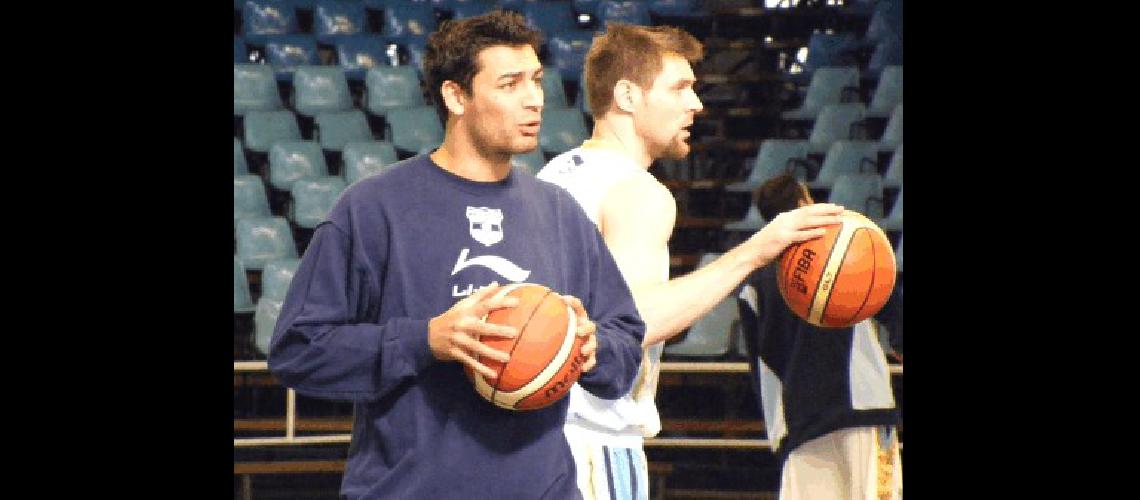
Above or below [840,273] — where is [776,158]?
above

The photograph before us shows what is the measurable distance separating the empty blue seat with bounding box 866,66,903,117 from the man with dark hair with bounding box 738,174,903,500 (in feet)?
15.5

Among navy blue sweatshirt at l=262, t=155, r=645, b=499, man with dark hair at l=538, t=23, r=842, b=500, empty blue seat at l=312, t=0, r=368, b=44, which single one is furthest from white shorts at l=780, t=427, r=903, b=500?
empty blue seat at l=312, t=0, r=368, b=44

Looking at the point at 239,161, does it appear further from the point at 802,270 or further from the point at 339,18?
the point at 802,270

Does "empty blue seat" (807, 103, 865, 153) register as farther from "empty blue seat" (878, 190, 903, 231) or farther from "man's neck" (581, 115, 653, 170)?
"man's neck" (581, 115, 653, 170)

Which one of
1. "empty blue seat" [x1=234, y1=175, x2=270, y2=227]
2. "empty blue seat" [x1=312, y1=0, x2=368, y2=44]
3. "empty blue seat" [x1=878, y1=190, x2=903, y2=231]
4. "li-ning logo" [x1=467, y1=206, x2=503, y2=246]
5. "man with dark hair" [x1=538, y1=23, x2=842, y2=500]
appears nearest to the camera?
"li-ning logo" [x1=467, y1=206, x2=503, y2=246]

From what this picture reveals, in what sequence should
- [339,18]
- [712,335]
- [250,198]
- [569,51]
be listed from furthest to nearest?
[339,18], [569,51], [250,198], [712,335]

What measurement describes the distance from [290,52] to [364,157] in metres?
1.82

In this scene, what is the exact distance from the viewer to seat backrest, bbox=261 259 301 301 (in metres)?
7.96

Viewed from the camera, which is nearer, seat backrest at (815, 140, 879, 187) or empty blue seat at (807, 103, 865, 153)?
seat backrest at (815, 140, 879, 187)

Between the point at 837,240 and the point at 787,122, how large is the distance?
21.4ft

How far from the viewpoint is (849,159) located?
9242mm

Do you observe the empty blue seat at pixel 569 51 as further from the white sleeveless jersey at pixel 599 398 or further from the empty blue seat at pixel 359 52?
the white sleeveless jersey at pixel 599 398

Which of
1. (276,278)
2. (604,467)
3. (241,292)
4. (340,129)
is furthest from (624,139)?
(340,129)
